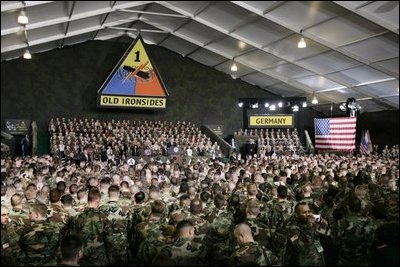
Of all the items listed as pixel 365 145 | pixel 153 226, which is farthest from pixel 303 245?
pixel 365 145

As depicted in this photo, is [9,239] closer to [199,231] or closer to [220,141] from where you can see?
[199,231]

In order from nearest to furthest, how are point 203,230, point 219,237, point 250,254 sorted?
point 250,254
point 203,230
point 219,237

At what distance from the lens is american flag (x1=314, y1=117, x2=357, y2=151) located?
25859mm

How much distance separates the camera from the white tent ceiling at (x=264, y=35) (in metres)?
18.1

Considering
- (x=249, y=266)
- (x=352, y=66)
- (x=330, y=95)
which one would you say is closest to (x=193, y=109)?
(x=330, y=95)

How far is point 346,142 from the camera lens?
2631 cm

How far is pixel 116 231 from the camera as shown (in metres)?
6.45

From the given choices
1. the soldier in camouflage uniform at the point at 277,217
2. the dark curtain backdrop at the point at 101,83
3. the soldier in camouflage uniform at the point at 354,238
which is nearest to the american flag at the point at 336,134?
the dark curtain backdrop at the point at 101,83

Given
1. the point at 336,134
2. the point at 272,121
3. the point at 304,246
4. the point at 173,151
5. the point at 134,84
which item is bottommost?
the point at 304,246

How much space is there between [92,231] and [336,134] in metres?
23.7

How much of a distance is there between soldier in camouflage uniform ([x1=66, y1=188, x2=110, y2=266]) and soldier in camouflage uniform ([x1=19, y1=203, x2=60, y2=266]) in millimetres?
452

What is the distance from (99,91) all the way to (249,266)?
943 inches

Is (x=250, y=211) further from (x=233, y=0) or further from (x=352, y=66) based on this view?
(x=352, y=66)

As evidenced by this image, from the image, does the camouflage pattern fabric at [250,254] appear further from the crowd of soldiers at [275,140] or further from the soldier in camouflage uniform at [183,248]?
the crowd of soldiers at [275,140]
